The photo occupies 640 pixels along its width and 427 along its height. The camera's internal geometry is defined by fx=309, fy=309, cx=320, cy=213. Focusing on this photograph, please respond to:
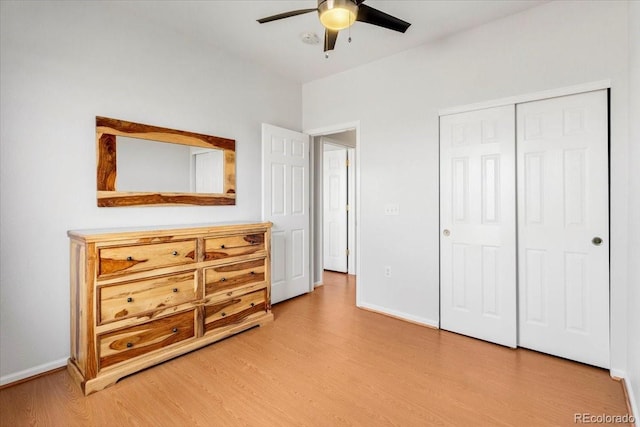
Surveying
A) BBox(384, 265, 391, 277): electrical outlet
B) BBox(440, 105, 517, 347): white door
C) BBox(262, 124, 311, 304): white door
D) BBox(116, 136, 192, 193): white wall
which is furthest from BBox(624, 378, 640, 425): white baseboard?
BBox(116, 136, 192, 193): white wall

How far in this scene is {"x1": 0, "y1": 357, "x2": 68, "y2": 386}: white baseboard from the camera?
78.7 inches

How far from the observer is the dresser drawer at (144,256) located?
78.5 inches

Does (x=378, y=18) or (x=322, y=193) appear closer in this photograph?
(x=378, y=18)

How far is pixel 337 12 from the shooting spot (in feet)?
5.78

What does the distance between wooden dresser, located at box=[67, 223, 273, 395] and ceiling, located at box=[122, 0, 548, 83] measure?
1758 millimetres

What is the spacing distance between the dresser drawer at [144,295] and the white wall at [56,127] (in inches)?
19.9

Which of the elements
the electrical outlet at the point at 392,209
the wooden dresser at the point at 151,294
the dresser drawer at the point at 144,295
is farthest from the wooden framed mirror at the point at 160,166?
the electrical outlet at the point at 392,209

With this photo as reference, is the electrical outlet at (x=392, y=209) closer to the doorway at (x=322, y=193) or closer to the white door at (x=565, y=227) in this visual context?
the doorway at (x=322, y=193)

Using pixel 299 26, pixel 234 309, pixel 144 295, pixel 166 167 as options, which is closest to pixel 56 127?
pixel 166 167

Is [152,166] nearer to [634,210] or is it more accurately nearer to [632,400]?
[634,210]

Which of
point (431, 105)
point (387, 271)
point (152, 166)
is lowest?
point (387, 271)

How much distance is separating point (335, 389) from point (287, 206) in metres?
2.16

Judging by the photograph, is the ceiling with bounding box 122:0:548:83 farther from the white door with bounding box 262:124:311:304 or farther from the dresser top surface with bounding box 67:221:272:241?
the dresser top surface with bounding box 67:221:272:241

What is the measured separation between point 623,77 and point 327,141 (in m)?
3.30
